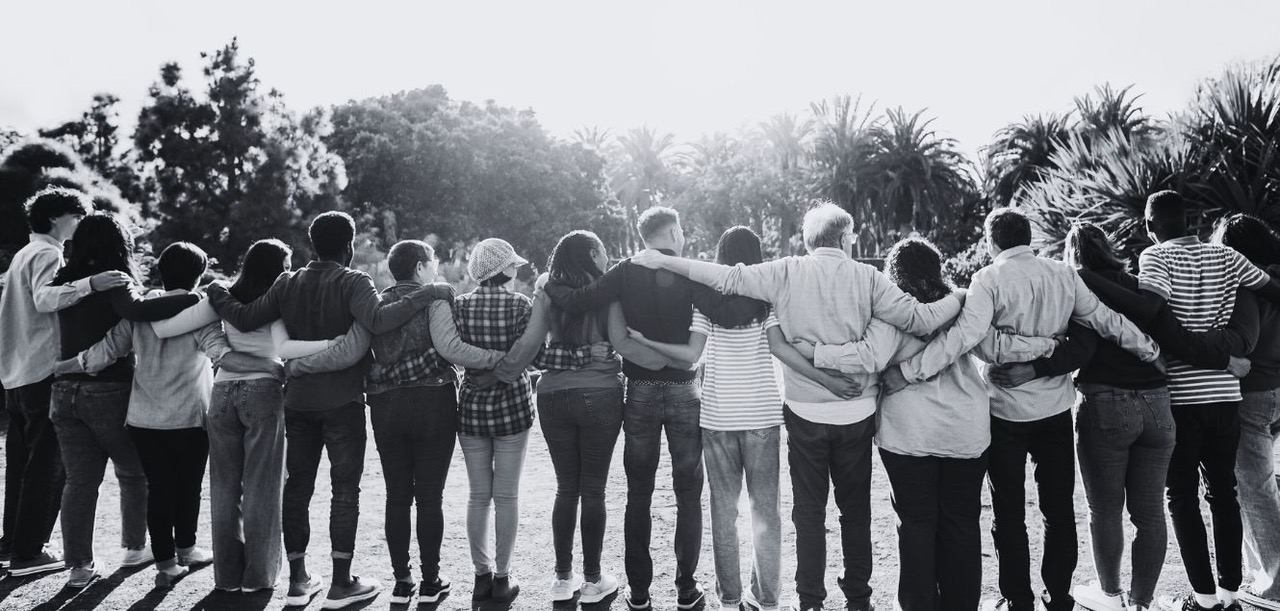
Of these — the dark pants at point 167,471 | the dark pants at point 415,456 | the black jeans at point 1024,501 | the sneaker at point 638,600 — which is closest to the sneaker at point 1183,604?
the black jeans at point 1024,501

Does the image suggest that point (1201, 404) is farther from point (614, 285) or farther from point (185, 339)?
point (185, 339)

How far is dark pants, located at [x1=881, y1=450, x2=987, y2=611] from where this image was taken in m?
3.34

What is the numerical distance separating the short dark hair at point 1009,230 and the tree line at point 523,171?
17.1ft

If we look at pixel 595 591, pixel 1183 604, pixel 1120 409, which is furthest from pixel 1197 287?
pixel 595 591

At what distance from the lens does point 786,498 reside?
5.72 metres

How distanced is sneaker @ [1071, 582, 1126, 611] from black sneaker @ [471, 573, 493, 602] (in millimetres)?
2753

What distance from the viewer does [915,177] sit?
28469mm

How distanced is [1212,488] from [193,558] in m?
5.19

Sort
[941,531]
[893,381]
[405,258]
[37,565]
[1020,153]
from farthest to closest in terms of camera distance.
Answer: [1020,153] < [37,565] < [405,258] < [893,381] < [941,531]

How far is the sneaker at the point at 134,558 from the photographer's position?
172 inches

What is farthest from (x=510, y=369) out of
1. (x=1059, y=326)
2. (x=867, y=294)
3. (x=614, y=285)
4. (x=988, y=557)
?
(x=988, y=557)

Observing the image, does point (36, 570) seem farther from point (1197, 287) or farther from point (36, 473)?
point (1197, 287)

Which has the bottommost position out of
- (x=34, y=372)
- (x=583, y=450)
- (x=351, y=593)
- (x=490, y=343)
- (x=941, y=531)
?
(x=351, y=593)

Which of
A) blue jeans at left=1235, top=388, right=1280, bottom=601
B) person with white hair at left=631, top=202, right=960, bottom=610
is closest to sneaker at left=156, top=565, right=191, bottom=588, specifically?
person with white hair at left=631, top=202, right=960, bottom=610
